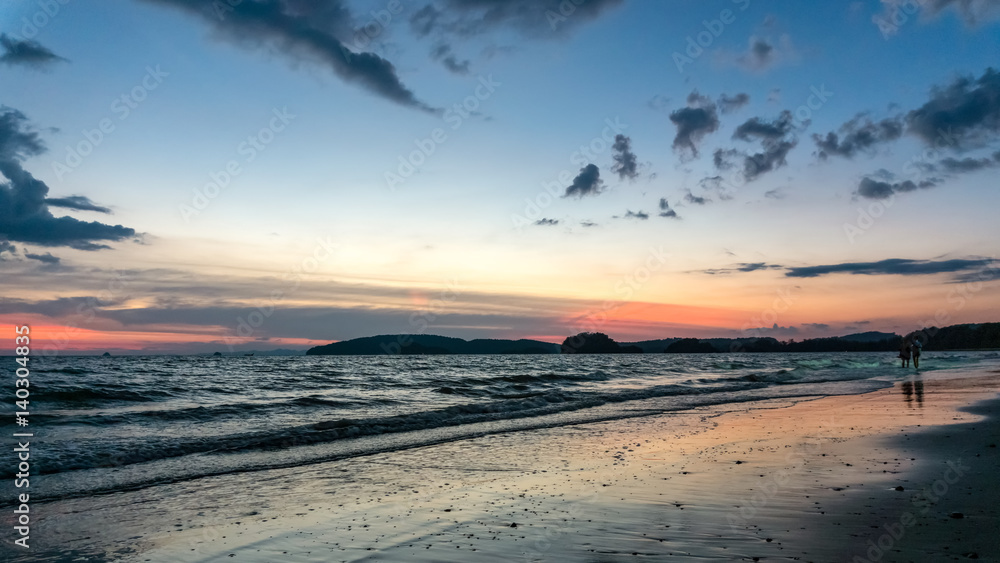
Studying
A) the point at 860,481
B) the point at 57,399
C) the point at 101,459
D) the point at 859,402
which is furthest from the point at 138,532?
the point at 859,402

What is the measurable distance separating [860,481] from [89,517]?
1169 cm

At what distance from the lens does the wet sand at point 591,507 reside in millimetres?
6176

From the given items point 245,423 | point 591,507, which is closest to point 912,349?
point 245,423

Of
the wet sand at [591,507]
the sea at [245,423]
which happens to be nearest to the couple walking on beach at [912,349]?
the sea at [245,423]

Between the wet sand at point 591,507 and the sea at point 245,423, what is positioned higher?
the wet sand at point 591,507

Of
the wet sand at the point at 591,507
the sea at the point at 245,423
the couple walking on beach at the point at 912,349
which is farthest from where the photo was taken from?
the couple walking on beach at the point at 912,349

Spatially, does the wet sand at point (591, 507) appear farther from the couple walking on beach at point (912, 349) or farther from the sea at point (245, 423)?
the couple walking on beach at point (912, 349)

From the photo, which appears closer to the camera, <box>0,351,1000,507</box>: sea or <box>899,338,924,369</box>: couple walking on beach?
<box>0,351,1000,507</box>: sea

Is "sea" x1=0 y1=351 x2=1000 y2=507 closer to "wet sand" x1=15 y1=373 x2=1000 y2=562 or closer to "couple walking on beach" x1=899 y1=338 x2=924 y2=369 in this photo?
"wet sand" x1=15 y1=373 x2=1000 y2=562

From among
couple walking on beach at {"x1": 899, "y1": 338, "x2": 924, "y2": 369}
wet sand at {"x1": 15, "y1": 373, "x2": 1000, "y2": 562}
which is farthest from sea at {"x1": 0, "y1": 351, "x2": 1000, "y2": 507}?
couple walking on beach at {"x1": 899, "y1": 338, "x2": 924, "y2": 369}

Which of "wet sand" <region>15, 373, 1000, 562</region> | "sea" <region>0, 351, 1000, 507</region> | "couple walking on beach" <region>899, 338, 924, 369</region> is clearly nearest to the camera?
"wet sand" <region>15, 373, 1000, 562</region>

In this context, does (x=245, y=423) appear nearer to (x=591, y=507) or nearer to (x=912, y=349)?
(x=591, y=507)

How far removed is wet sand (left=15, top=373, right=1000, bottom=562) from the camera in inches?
243

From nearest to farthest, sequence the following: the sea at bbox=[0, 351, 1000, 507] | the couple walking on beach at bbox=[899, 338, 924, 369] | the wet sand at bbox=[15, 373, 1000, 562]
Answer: the wet sand at bbox=[15, 373, 1000, 562]
the sea at bbox=[0, 351, 1000, 507]
the couple walking on beach at bbox=[899, 338, 924, 369]
